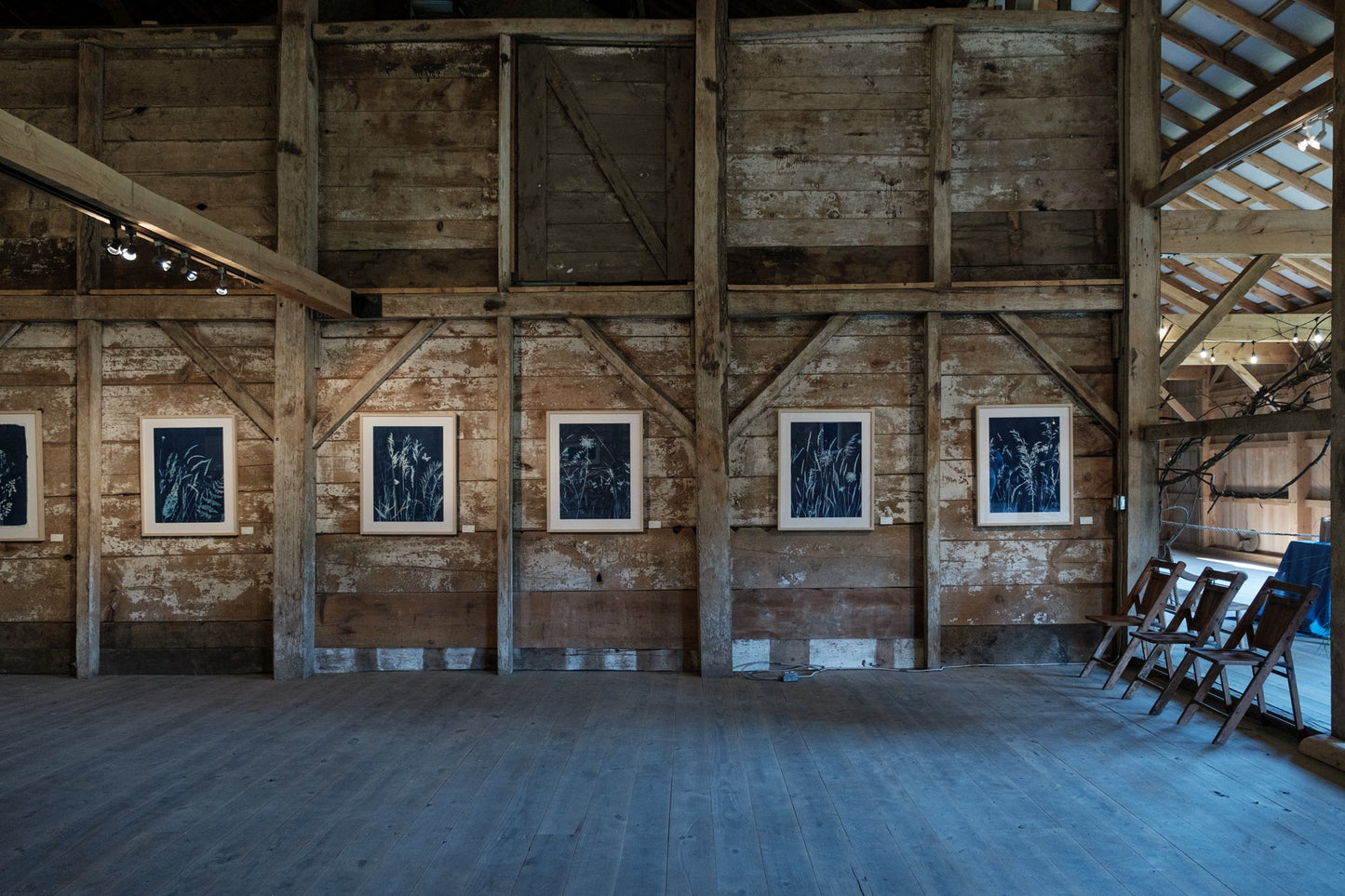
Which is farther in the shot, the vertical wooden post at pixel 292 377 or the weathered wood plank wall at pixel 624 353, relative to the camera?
the weathered wood plank wall at pixel 624 353

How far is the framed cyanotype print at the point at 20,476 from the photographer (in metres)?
5.91

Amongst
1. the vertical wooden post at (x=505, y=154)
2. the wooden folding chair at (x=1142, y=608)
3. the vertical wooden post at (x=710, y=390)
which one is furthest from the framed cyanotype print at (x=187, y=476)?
the wooden folding chair at (x=1142, y=608)

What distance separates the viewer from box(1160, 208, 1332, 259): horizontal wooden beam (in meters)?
5.58

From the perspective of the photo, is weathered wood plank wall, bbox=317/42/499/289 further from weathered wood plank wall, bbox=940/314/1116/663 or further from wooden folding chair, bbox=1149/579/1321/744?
wooden folding chair, bbox=1149/579/1321/744

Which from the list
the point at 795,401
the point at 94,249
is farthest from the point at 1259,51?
the point at 94,249

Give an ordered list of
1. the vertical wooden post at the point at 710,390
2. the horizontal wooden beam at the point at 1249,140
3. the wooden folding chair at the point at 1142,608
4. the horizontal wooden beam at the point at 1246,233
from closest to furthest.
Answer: the horizontal wooden beam at the point at 1249,140, the wooden folding chair at the point at 1142,608, the horizontal wooden beam at the point at 1246,233, the vertical wooden post at the point at 710,390

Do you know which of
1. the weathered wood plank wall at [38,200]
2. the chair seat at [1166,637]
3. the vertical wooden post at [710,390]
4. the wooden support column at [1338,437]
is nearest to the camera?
the wooden support column at [1338,437]

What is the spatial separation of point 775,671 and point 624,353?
8.90ft

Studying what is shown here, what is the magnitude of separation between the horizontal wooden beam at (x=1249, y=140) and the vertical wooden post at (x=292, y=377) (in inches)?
252

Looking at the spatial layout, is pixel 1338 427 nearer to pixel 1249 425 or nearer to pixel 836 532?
pixel 1249 425

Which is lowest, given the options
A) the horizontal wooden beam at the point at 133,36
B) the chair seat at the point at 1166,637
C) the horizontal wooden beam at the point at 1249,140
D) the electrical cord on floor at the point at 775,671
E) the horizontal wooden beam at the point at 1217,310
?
the electrical cord on floor at the point at 775,671

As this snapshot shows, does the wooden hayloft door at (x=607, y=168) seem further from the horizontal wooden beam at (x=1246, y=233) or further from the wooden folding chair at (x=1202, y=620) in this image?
the wooden folding chair at (x=1202, y=620)

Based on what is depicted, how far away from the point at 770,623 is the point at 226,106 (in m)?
5.88

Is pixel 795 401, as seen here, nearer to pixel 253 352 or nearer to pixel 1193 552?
pixel 253 352
